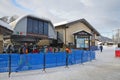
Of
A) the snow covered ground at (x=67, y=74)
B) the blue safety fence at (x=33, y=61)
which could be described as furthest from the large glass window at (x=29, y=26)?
the snow covered ground at (x=67, y=74)

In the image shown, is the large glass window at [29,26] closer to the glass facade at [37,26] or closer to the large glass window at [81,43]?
the glass facade at [37,26]

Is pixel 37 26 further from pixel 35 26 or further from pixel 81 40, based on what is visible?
pixel 81 40

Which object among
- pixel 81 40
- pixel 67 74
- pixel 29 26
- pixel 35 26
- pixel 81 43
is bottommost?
pixel 67 74

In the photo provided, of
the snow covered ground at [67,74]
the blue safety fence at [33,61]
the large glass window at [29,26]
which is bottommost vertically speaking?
the snow covered ground at [67,74]

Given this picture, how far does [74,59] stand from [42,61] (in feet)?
14.4

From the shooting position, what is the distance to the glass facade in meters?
31.5

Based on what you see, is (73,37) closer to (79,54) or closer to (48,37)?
(48,37)

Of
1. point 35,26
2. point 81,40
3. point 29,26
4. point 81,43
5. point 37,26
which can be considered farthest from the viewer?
point 81,40

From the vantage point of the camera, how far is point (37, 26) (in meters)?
33.1

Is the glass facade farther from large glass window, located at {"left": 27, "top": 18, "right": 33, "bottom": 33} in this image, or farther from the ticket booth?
the ticket booth

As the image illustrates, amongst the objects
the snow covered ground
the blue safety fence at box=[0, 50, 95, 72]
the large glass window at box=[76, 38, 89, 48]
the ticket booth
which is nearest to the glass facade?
the ticket booth

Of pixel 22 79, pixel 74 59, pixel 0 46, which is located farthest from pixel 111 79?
pixel 0 46

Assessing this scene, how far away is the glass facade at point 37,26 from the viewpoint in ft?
103

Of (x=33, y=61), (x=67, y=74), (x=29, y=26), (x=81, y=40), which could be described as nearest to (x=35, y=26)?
(x=29, y=26)
